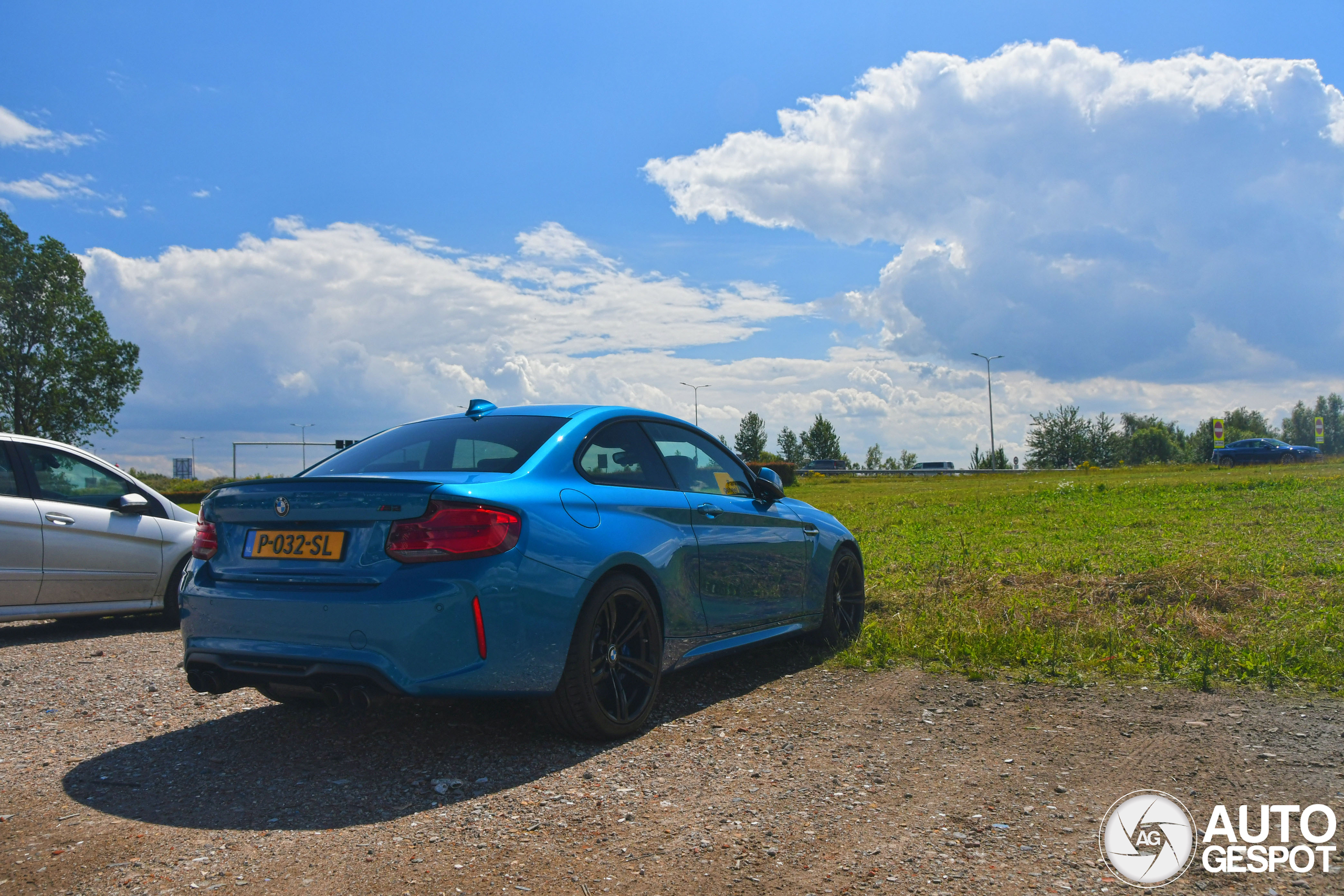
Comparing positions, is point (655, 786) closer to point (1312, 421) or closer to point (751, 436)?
point (751, 436)

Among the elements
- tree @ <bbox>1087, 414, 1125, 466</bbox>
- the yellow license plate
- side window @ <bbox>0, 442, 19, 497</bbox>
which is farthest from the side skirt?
tree @ <bbox>1087, 414, 1125, 466</bbox>

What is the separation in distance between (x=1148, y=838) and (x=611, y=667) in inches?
88.4

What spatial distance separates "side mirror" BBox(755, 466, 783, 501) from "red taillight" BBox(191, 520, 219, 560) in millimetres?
3004

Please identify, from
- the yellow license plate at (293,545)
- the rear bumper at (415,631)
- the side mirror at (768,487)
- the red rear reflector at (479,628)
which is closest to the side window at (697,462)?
the side mirror at (768,487)

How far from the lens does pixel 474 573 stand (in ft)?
12.6

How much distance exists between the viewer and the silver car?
7.37 meters

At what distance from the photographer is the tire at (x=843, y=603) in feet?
21.4

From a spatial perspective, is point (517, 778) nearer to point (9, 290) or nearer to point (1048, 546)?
point (1048, 546)

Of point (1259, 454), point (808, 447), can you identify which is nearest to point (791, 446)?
point (808, 447)

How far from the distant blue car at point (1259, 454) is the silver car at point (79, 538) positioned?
159ft

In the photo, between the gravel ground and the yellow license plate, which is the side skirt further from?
the yellow license plate

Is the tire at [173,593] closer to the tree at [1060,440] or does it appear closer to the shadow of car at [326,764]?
the shadow of car at [326,764]

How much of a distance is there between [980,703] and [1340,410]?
A: 160 metres

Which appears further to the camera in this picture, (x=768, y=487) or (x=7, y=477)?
(x=7, y=477)
